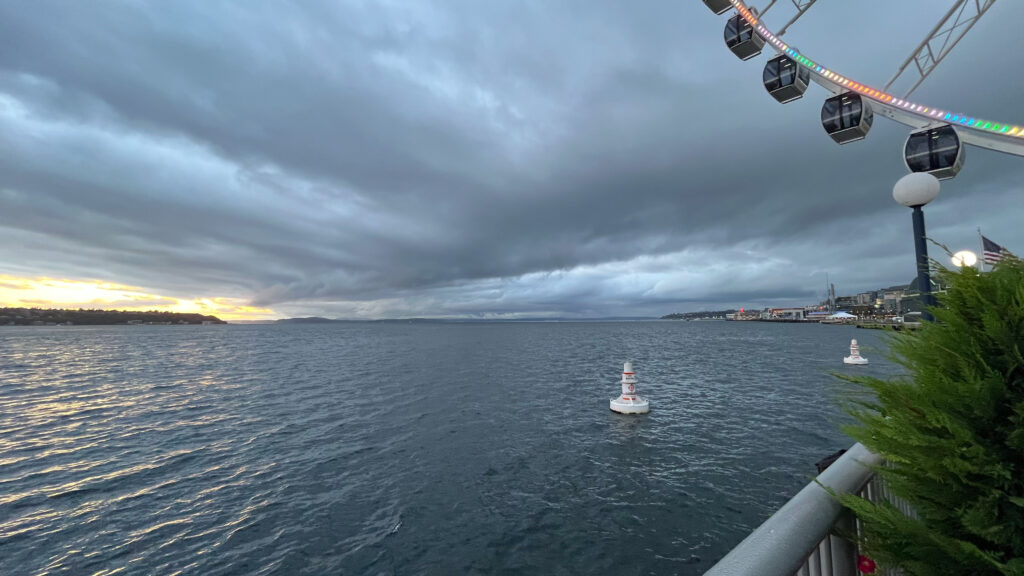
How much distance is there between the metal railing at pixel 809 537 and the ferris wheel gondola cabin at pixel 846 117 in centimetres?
1289

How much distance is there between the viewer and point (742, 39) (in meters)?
14.9

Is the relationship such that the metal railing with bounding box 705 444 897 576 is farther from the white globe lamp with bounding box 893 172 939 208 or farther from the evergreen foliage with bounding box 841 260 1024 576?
the white globe lamp with bounding box 893 172 939 208

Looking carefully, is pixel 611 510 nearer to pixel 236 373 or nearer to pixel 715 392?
pixel 715 392

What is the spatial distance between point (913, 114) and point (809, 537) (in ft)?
44.6

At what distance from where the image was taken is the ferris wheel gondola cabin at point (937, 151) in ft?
31.6

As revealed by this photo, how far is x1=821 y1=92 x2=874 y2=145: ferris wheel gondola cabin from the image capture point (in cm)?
1165

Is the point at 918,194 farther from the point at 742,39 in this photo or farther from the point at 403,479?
the point at 742,39

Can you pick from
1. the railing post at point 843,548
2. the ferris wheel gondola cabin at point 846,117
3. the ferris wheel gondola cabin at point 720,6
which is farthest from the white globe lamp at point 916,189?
the ferris wheel gondola cabin at point 720,6

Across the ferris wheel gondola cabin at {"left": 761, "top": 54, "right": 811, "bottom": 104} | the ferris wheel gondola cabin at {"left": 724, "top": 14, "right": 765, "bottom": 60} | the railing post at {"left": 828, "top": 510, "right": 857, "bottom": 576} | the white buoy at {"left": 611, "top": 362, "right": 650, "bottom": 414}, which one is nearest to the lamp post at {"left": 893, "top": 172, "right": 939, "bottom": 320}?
the railing post at {"left": 828, "top": 510, "right": 857, "bottom": 576}

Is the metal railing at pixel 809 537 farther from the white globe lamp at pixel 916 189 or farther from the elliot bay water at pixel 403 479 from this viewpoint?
the white globe lamp at pixel 916 189

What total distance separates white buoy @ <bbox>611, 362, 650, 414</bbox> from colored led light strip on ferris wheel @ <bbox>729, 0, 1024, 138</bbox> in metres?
12.1

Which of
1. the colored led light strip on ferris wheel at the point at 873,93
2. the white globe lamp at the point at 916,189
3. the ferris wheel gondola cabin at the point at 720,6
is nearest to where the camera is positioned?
the white globe lamp at the point at 916,189

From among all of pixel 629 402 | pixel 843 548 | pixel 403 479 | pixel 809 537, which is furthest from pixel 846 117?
pixel 403 479

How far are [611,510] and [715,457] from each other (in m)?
5.46
